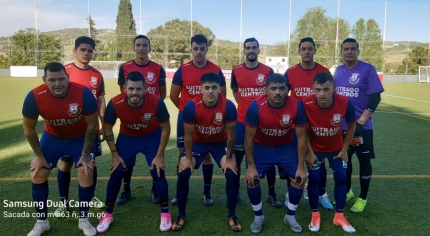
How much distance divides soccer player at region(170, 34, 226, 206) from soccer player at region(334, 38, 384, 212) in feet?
5.56

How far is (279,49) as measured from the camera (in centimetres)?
3950

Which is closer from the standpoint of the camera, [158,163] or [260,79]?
[158,163]

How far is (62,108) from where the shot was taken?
138 inches

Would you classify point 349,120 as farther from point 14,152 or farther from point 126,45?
point 126,45

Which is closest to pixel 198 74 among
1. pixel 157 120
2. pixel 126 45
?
pixel 157 120

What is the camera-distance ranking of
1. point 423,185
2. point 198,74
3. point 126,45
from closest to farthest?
point 198,74 < point 423,185 < point 126,45

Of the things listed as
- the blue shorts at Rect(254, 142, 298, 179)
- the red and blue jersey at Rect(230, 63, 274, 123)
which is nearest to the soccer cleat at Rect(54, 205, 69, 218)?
the blue shorts at Rect(254, 142, 298, 179)

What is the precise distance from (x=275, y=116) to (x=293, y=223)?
126 cm

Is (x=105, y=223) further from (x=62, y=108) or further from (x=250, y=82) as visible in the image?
(x=250, y=82)

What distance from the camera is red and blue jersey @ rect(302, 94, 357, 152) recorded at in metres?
3.82

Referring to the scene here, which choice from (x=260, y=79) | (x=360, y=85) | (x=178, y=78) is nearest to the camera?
(x=360, y=85)

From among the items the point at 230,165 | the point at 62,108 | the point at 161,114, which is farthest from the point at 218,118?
the point at 62,108

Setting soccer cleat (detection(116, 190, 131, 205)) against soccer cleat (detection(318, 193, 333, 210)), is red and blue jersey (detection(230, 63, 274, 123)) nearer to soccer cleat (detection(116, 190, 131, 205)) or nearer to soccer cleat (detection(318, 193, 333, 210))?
soccer cleat (detection(318, 193, 333, 210))

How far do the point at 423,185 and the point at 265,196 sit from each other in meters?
2.59
